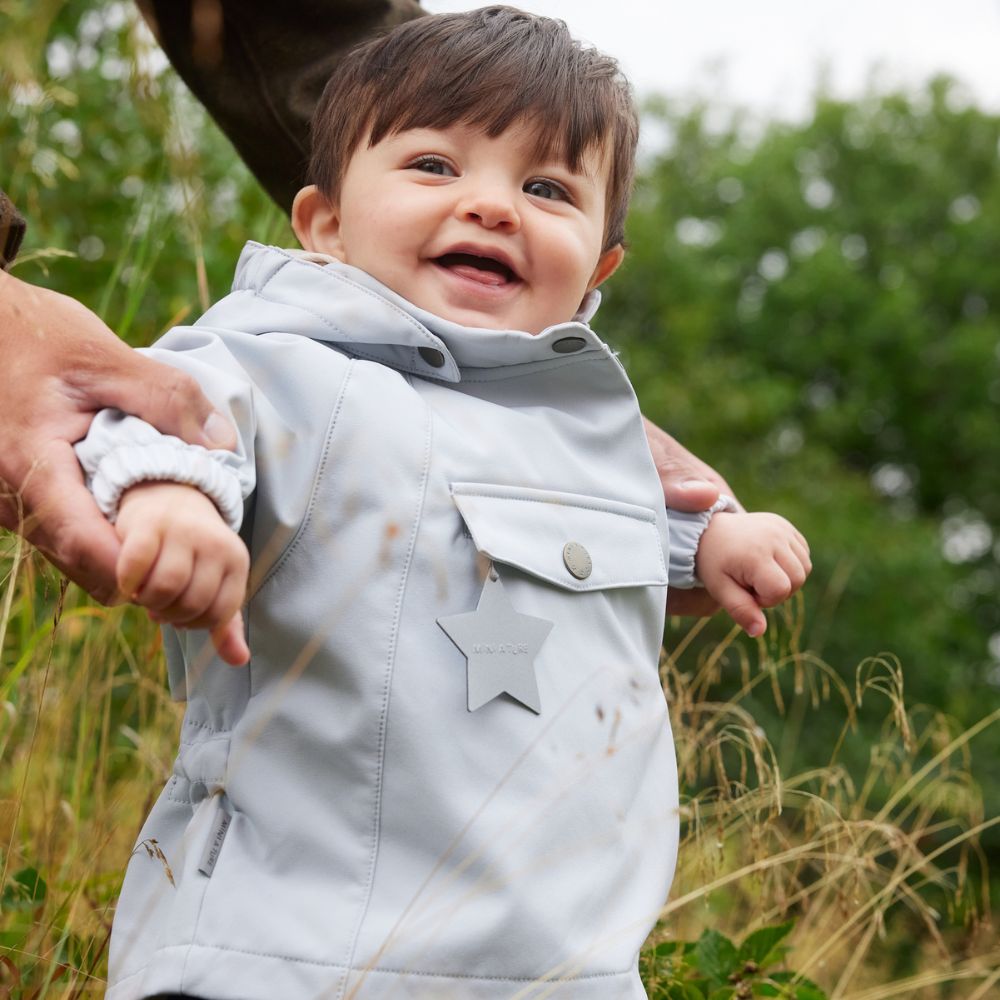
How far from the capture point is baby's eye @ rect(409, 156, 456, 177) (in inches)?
65.9

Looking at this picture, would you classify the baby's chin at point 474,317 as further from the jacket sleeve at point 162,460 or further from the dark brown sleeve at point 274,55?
the dark brown sleeve at point 274,55

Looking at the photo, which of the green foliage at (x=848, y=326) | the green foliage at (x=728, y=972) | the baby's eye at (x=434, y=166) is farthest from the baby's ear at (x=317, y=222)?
the green foliage at (x=848, y=326)

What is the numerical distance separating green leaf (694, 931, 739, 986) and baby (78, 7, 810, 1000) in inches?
18.3

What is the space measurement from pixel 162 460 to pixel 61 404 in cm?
14

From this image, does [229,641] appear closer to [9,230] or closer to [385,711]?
[385,711]

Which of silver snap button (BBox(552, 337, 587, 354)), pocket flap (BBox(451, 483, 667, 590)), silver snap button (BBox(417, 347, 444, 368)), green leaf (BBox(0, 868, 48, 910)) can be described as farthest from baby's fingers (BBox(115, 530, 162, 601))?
green leaf (BBox(0, 868, 48, 910))

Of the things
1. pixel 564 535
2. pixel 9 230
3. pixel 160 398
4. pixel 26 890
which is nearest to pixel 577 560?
pixel 564 535

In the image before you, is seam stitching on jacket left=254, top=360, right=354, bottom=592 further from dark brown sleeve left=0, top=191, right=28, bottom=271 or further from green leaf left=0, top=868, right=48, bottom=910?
green leaf left=0, top=868, right=48, bottom=910

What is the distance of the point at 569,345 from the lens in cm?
164

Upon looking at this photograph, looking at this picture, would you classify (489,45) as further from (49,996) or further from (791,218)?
(791,218)

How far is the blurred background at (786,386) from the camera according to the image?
2359mm

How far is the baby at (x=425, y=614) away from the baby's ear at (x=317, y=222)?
3.5 inches

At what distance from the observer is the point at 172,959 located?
1364 mm

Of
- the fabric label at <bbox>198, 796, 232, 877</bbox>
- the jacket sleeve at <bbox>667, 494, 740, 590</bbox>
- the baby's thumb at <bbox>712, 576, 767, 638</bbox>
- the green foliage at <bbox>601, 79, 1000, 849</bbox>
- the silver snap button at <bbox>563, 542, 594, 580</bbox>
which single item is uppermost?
the silver snap button at <bbox>563, 542, 594, 580</bbox>
